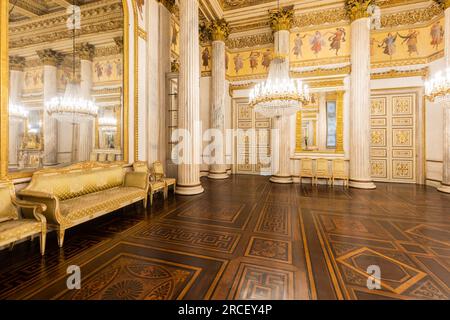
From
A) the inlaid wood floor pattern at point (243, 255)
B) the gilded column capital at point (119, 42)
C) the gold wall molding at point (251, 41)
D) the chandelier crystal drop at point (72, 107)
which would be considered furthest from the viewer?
the gold wall molding at point (251, 41)

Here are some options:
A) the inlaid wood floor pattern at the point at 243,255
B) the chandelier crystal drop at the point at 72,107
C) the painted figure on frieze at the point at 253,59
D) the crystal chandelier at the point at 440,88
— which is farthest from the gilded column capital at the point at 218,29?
the inlaid wood floor pattern at the point at 243,255

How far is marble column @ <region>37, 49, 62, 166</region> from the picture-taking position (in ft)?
11.2

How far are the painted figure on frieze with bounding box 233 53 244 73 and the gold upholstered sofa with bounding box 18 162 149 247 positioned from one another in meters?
7.31

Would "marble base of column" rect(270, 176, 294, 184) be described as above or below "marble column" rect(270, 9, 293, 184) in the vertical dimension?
below

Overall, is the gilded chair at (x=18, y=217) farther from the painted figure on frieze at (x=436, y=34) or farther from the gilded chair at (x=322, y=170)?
the painted figure on frieze at (x=436, y=34)

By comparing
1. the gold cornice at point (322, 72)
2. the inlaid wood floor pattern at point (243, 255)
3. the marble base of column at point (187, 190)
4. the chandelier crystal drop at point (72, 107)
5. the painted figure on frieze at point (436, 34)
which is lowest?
the inlaid wood floor pattern at point (243, 255)

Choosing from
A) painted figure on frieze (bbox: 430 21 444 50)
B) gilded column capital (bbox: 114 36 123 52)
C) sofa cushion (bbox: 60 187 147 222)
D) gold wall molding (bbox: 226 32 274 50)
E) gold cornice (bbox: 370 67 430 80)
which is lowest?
sofa cushion (bbox: 60 187 147 222)

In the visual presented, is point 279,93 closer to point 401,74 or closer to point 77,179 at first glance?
point 77,179

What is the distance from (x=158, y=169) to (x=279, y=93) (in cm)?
376

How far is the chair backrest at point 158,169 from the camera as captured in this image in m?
5.71

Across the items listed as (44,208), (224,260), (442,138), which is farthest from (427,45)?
(44,208)

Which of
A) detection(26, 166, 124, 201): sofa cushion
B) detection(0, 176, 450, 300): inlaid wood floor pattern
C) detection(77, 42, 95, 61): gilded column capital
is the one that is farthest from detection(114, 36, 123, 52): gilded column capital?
detection(0, 176, 450, 300): inlaid wood floor pattern

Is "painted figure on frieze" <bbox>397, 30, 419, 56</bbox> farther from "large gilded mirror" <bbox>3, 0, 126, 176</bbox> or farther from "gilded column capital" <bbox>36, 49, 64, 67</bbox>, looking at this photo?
"gilded column capital" <bbox>36, 49, 64, 67</bbox>

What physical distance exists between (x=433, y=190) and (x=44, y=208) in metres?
9.34
